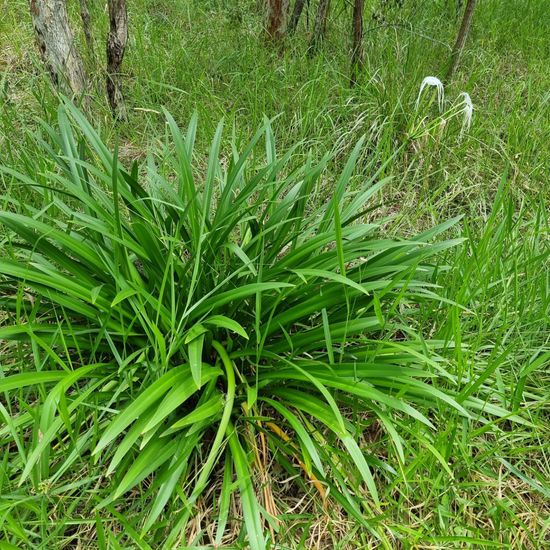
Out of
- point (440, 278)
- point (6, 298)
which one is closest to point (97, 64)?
point (6, 298)

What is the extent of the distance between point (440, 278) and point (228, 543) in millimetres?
1044

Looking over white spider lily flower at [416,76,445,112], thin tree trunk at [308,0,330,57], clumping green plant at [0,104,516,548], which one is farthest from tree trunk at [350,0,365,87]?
clumping green plant at [0,104,516,548]

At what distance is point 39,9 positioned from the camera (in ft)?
7.71

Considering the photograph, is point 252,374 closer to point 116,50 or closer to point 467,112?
point 467,112

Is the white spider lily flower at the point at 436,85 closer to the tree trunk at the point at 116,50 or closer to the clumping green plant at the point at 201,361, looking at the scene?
the clumping green plant at the point at 201,361

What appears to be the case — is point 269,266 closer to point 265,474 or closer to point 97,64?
point 265,474

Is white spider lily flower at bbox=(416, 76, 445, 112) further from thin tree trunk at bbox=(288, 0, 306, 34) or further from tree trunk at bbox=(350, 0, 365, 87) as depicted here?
thin tree trunk at bbox=(288, 0, 306, 34)

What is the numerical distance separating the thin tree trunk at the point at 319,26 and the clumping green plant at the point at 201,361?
1.63m

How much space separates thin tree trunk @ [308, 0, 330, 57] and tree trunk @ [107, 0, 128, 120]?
1063 mm

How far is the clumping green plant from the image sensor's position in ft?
4.12

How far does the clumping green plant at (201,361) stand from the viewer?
1.26 meters

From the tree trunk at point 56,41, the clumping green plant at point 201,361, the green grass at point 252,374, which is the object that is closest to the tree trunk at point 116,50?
the tree trunk at point 56,41

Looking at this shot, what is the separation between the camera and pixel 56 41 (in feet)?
7.89

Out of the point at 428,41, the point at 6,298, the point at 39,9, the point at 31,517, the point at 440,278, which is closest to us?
the point at 31,517
